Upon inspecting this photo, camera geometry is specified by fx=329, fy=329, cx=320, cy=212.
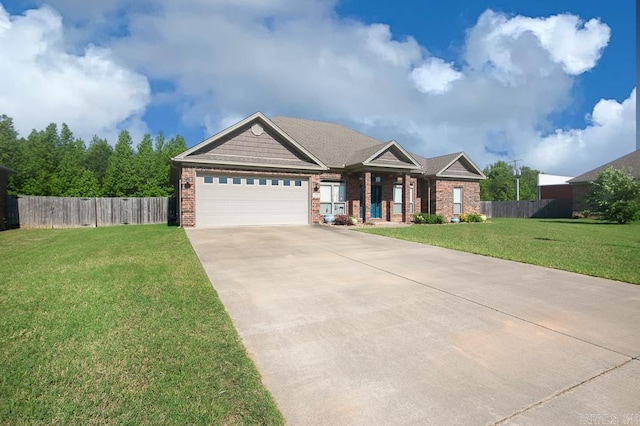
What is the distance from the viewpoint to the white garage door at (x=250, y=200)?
15.5 metres

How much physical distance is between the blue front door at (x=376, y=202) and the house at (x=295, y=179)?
6 centimetres

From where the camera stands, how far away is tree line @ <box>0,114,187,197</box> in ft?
103

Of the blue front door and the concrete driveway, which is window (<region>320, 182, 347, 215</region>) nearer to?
the blue front door

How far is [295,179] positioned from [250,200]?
2682mm

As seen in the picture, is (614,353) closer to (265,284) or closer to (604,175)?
(265,284)

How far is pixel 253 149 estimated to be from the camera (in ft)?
54.2

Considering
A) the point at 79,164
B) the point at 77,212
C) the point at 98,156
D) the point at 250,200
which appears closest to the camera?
the point at 250,200

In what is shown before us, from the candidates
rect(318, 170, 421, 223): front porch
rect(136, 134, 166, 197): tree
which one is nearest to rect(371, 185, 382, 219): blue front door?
rect(318, 170, 421, 223): front porch

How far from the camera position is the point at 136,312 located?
4398mm

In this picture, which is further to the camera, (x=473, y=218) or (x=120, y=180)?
(x=120, y=180)

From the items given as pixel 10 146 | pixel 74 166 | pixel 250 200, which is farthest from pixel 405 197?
pixel 10 146

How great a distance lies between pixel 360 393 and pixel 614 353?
280cm

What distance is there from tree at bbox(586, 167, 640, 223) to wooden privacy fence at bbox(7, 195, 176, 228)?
1151 inches

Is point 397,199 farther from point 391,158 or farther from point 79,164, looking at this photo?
point 79,164
